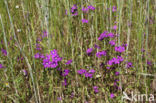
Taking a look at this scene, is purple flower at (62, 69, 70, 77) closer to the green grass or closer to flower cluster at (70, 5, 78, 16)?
the green grass

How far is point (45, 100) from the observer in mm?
1352

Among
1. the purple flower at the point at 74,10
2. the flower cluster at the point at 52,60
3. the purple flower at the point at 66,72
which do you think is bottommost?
the purple flower at the point at 66,72

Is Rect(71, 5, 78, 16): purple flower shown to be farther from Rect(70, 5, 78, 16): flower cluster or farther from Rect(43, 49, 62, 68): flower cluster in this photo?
Rect(43, 49, 62, 68): flower cluster

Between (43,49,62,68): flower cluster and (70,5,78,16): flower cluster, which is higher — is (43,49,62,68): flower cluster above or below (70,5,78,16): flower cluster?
below

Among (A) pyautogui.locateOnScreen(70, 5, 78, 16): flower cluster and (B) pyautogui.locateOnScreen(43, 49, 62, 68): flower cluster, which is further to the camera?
(A) pyautogui.locateOnScreen(70, 5, 78, 16): flower cluster

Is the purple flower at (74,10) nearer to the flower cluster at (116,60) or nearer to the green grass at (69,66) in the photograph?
the green grass at (69,66)

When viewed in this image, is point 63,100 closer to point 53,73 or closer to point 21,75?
point 53,73

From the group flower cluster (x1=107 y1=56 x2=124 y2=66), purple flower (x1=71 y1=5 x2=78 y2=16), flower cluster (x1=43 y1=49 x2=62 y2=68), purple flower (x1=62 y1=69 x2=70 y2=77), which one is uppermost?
purple flower (x1=71 y1=5 x2=78 y2=16)

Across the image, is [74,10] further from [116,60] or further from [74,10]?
[116,60]

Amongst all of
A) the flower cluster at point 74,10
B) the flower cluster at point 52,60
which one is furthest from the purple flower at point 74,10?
the flower cluster at point 52,60

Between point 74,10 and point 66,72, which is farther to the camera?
point 74,10

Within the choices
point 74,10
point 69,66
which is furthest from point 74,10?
point 69,66

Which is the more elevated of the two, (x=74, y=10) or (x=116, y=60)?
(x=74, y=10)

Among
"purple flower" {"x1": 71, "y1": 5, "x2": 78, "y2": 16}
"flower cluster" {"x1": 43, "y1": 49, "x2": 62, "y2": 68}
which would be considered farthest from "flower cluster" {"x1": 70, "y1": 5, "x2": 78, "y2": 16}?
"flower cluster" {"x1": 43, "y1": 49, "x2": 62, "y2": 68}
